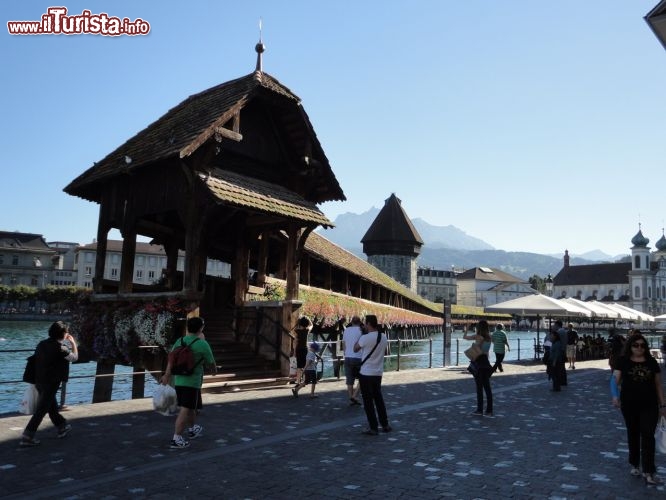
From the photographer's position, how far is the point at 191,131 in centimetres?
1328

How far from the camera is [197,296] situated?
12594 mm

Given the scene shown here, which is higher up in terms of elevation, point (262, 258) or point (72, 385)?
point (262, 258)

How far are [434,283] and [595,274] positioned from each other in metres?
41.7

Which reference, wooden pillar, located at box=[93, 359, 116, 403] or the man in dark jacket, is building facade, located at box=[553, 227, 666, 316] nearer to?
wooden pillar, located at box=[93, 359, 116, 403]

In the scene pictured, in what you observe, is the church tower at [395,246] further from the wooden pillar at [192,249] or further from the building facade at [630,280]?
the building facade at [630,280]

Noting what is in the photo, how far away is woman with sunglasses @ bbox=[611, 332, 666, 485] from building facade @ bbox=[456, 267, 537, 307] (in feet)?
493

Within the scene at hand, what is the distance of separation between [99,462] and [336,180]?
39.0ft

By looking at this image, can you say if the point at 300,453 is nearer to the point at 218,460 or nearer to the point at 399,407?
the point at 218,460

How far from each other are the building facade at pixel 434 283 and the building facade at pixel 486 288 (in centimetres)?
386

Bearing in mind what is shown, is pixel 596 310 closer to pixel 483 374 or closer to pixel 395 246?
pixel 483 374

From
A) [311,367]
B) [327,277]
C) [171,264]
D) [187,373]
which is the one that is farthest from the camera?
[327,277]

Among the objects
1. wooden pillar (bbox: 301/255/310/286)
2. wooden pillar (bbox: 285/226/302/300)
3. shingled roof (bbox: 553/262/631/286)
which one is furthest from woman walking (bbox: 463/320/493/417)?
shingled roof (bbox: 553/262/631/286)

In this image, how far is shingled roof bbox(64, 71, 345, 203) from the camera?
13.0 m

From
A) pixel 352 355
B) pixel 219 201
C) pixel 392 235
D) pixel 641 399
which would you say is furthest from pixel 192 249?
pixel 392 235
